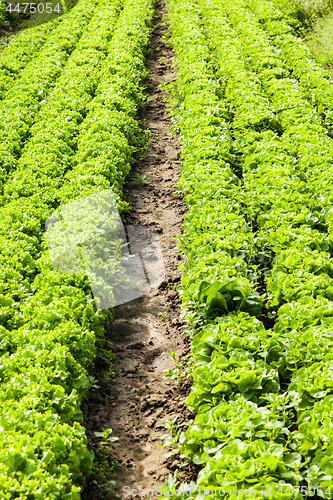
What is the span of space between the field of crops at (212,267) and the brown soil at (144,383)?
0.43 m

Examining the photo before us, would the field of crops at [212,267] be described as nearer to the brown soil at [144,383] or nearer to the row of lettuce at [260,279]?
the row of lettuce at [260,279]

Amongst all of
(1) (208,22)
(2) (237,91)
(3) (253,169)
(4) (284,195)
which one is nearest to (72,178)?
(3) (253,169)

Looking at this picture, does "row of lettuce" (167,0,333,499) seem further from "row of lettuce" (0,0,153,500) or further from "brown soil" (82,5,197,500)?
"row of lettuce" (0,0,153,500)

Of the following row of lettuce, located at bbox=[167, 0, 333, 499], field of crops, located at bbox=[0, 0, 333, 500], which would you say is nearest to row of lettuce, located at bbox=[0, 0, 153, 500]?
field of crops, located at bbox=[0, 0, 333, 500]

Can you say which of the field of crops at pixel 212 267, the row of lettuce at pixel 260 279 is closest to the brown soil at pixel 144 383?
the field of crops at pixel 212 267

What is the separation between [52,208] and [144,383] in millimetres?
3475

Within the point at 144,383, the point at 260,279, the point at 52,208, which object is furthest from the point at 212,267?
the point at 52,208

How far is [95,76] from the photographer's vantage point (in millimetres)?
11250

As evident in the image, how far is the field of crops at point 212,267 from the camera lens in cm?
353

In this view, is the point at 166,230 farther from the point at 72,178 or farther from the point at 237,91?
the point at 237,91

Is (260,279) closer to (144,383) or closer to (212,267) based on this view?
(212,267)

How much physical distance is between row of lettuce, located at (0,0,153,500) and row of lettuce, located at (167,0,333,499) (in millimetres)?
1308

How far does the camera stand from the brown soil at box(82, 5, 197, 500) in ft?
14.6

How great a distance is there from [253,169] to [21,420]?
544cm
